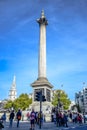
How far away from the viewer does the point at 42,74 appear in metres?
52.8

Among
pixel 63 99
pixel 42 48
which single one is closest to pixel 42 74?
pixel 42 48

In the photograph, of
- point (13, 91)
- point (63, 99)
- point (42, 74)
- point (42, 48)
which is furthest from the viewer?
point (13, 91)

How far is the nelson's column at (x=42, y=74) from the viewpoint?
1966 inches

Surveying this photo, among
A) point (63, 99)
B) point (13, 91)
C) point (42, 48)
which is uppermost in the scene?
point (13, 91)

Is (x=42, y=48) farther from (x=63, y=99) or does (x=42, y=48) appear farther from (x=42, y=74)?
(x=63, y=99)

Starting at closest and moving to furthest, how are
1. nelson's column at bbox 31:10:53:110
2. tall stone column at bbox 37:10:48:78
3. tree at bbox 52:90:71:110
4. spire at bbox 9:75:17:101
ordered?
nelson's column at bbox 31:10:53:110 < tall stone column at bbox 37:10:48:78 < tree at bbox 52:90:71:110 < spire at bbox 9:75:17:101

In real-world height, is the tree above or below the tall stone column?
below

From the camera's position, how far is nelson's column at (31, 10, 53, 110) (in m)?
49.9

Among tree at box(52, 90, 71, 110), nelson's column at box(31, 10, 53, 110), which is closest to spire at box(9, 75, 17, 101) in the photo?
tree at box(52, 90, 71, 110)

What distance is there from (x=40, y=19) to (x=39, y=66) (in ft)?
40.1

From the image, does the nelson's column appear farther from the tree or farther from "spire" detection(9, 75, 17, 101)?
"spire" detection(9, 75, 17, 101)

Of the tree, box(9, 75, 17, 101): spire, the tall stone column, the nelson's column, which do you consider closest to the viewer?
the nelson's column

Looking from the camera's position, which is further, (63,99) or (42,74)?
(63,99)

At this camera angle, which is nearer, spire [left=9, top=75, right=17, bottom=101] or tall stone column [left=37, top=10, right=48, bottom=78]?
tall stone column [left=37, top=10, right=48, bottom=78]
